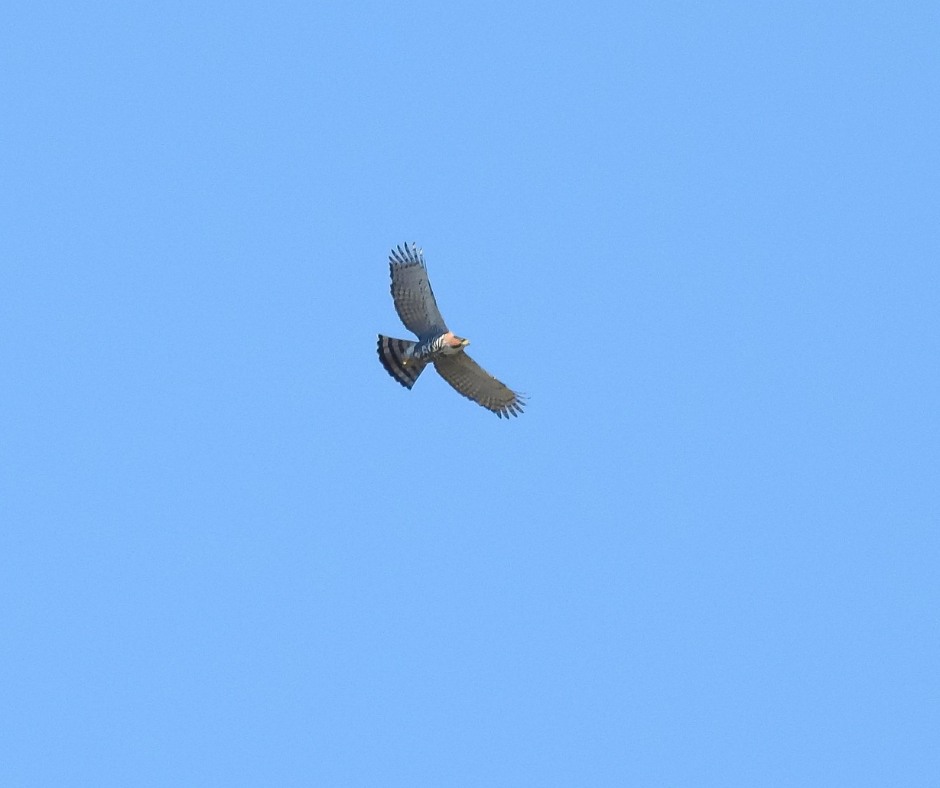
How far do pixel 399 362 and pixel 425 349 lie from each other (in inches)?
32.0

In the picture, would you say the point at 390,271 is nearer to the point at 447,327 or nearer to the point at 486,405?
the point at 447,327

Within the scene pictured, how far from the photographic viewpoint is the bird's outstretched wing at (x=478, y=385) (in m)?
30.8

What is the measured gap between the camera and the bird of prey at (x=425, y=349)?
2984 centimetres

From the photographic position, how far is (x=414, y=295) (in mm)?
29953

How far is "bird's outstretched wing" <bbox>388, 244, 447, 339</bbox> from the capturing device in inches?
1173

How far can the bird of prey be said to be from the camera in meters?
29.8

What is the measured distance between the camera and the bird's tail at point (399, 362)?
101ft

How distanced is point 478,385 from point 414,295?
7.51 ft

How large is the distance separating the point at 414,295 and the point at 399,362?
143 cm

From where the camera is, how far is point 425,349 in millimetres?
30203

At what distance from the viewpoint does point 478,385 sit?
3134cm

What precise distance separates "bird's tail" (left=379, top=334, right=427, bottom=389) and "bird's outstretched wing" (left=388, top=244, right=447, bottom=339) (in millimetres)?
518

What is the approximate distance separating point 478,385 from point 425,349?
1561 millimetres

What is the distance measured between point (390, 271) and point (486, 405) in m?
3.27
